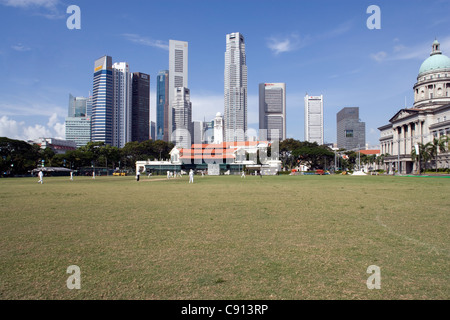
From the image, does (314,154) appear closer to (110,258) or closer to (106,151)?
(106,151)

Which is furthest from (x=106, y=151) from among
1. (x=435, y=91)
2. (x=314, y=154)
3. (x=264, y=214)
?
(x=435, y=91)

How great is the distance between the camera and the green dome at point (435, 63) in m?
91.1

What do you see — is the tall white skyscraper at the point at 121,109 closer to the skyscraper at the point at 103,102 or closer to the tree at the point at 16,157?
the skyscraper at the point at 103,102

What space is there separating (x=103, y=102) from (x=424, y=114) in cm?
15506

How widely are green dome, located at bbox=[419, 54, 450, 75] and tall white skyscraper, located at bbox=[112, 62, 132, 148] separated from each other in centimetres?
15485

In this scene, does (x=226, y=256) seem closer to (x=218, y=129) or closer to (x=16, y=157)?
(x=16, y=157)

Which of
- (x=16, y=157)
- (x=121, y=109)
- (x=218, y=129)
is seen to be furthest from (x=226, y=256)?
(x=121, y=109)

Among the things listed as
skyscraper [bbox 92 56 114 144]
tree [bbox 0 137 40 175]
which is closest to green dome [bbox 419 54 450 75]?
tree [bbox 0 137 40 175]

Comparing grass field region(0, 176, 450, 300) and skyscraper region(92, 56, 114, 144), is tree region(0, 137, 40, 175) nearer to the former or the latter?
grass field region(0, 176, 450, 300)

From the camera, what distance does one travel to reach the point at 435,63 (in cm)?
9250

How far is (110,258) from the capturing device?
5.67 metres

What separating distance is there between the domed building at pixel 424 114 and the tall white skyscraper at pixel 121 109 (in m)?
147

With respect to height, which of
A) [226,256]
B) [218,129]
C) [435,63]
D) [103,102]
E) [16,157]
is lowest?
[226,256]
